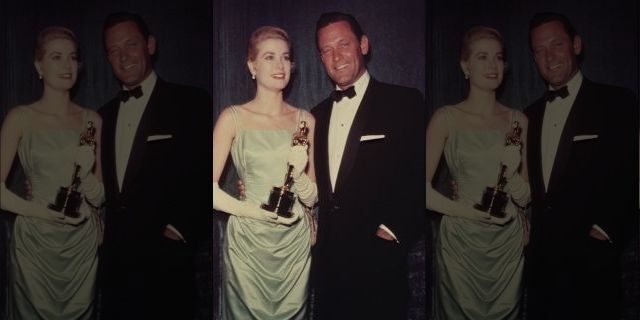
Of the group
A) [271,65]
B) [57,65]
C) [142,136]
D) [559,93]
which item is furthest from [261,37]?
[559,93]

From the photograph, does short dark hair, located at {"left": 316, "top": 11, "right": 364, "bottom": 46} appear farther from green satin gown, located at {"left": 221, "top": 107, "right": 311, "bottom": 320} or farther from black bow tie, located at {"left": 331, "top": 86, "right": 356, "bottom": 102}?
green satin gown, located at {"left": 221, "top": 107, "right": 311, "bottom": 320}

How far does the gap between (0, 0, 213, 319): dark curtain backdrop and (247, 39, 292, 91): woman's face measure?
29 centimetres

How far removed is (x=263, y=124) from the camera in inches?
185

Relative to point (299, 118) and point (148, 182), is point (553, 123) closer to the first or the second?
point (299, 118)

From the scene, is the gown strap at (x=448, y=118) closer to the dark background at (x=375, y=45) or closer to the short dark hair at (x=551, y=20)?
the dark background at (x=375, y=45)

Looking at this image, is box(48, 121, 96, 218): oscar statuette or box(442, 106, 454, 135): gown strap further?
box(442, 106, 454, 135): gown strap

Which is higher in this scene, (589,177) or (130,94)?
(130,94)

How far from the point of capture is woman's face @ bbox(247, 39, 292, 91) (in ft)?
15.5

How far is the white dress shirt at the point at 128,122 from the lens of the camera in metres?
4.68

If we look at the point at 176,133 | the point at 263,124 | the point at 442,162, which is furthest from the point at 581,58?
the point at 176,133

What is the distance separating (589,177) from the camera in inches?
184

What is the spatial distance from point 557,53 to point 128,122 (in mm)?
2596

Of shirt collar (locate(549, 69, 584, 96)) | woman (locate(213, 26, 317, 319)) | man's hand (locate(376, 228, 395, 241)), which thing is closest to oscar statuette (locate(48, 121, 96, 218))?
woman (locate(213, 26, 317, 319))

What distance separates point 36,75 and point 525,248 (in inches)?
122
